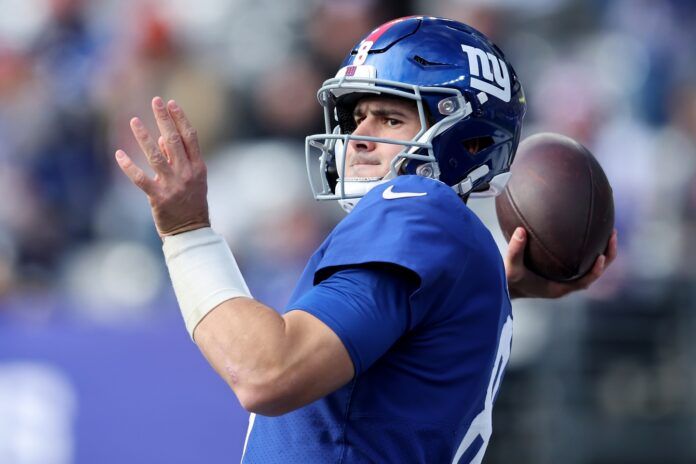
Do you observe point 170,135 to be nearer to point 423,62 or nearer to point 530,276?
point 423,62

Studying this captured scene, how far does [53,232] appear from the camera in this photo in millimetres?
7188

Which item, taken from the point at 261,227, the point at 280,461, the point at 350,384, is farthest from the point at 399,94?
the point at 261,227

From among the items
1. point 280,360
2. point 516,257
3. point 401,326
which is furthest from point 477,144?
point 280,360

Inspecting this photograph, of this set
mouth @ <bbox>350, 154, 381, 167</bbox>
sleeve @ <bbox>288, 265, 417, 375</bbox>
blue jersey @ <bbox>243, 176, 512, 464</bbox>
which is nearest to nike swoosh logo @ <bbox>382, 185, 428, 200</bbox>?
blue jersey @ <bbox>243, 176, 512, 464</bbox>

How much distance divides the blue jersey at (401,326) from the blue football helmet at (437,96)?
0.25m

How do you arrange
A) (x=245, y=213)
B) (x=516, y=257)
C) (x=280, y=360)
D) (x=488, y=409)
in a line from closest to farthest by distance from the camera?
(x=280, y=360) < (x=488, y=409) < (x=516, y=257) < (x=245, y=213)

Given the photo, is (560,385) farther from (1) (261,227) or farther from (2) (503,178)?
(2) (503,178)

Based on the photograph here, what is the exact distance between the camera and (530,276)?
335 cm

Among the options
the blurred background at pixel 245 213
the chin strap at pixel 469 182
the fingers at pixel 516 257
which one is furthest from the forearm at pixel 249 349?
the blurred background at pixel 245 213

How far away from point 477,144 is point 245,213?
4.10 meters

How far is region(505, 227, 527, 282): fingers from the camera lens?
3.33m

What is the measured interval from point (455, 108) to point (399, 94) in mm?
157

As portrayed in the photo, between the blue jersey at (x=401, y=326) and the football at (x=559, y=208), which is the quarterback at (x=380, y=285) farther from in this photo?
the football at (x=559, y=208)

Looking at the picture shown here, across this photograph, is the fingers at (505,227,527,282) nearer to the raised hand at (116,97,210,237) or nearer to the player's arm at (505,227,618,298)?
the player's arm at (505,227,618,298)
